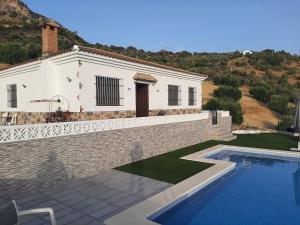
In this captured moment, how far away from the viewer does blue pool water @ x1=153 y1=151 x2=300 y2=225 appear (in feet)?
24.1

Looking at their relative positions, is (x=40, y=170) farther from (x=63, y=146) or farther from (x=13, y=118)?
(x=13, y=118)

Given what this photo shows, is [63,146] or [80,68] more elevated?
[80,68]

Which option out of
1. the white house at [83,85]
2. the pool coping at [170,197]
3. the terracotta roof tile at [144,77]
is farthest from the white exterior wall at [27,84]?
the pool coping at [170,197]

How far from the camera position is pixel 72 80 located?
1266 cm

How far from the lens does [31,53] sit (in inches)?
1628

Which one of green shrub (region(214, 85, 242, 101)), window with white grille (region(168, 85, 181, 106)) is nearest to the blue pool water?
window with white grille (region(168, 85, 181, 106))

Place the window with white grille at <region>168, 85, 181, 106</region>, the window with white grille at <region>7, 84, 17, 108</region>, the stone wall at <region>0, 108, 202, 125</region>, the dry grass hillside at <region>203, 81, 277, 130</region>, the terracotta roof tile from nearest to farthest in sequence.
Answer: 1. the stone wall at <region>0, 108, 202, 125</region>
2. the terracotta roof tile
3. the window with white grille at <region>7, 84, 17, 108</region>
4. the window with white grille at <region>168, 85, 181, 106</region>
5. the dry grass hillside at <region>203, 81, 277, 130</region>

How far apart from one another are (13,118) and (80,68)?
6.35 meters

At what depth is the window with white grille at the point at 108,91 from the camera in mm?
13391

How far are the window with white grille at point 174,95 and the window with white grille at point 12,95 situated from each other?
411 inches

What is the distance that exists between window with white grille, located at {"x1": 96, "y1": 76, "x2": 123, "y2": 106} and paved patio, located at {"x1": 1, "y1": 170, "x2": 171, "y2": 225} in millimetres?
4627

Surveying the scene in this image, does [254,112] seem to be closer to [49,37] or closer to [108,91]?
[108,91]

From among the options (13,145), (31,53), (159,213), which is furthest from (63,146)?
(31,53)

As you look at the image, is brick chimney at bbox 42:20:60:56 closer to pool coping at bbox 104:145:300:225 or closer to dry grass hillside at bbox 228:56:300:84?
pool coping at bbox 104:145:300:225
